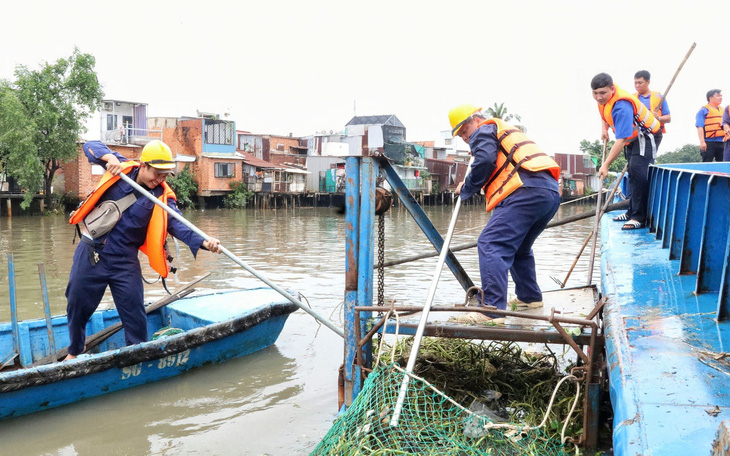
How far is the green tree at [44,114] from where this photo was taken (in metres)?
31.1

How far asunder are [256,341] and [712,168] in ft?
18.5

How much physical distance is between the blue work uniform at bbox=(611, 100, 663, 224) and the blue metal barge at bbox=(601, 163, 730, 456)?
2.15ft

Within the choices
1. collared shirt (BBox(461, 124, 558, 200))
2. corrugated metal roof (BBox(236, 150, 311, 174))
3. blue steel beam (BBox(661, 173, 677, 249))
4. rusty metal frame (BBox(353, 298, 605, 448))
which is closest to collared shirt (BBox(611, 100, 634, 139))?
blue steel beam (BBox(661, 173, 677, 249))

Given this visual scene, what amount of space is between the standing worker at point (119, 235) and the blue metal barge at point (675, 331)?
336 centimetres

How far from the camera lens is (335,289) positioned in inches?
466

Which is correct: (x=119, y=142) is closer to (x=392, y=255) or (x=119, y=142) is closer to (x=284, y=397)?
(x=392, y=255)

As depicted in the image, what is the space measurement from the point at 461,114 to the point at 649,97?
4.46m

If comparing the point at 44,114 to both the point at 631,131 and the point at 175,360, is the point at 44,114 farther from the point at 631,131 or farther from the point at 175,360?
the point at 631,131

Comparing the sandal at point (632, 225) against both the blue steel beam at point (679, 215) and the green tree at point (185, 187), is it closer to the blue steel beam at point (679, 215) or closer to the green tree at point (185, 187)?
the blue steel beam at point (679, 215)

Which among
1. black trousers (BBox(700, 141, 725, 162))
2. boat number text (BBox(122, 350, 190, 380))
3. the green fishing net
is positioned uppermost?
black trousers (BBox(700, 141, 725, 162))

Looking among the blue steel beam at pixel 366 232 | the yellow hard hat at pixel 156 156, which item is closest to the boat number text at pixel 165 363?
the yellow hard hat at pixel 156 156

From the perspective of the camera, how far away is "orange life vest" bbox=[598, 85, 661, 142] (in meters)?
6.22

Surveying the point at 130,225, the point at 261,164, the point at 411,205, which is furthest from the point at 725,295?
the point at 261,164

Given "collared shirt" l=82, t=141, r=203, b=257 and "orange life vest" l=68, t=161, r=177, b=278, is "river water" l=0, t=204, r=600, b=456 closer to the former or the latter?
"orange life vest" l=68, t=161, r=177, b=278
